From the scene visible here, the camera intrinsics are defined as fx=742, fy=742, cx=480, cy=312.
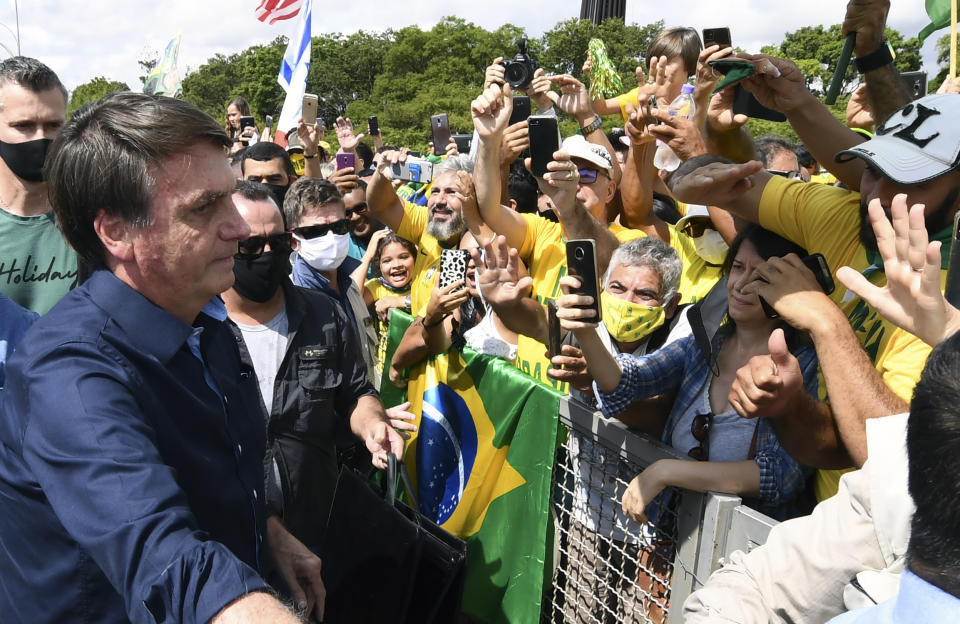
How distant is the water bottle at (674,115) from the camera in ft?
11.8

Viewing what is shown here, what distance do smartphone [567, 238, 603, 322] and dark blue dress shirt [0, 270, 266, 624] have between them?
1.16m

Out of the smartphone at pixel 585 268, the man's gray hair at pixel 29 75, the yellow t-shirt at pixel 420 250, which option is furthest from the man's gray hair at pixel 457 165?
the smartphone at pixel 585 268

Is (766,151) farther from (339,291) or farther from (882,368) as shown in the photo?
(882,368)

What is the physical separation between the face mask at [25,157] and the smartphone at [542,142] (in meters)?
2.04

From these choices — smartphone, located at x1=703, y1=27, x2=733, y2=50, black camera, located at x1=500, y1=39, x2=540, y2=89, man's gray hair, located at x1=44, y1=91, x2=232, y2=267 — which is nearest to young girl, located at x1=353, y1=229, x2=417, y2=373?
black camera, located at x1=500, y1=39, x2=540, y2=89

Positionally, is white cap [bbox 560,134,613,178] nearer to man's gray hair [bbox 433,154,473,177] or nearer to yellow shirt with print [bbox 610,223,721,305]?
yellow shirt with print [bbox 610,223,721,305]

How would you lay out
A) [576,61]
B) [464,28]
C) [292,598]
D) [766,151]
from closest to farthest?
[292,598] → [766,151] → [576,61] → [464,28]

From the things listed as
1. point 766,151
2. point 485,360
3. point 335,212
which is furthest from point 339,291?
point 766,151

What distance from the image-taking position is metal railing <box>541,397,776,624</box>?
213cm

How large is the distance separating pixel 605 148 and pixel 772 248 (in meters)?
1.71

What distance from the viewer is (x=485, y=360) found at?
10.8 feet

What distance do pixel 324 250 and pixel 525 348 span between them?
3.96 feet

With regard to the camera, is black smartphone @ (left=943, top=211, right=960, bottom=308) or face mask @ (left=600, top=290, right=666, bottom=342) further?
face mask @ (left=600, top=290, right=666, bottom=342)

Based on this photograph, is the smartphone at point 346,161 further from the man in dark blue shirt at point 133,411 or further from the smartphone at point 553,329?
the man in dark blue shirt at point 133,411
